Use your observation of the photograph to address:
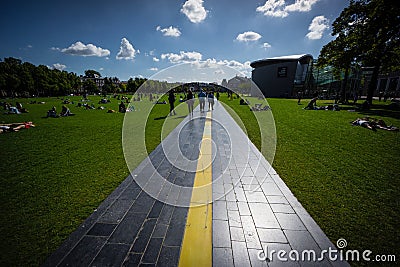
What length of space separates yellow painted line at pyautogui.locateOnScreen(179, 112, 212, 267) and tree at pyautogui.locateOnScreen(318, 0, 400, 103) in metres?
23.9

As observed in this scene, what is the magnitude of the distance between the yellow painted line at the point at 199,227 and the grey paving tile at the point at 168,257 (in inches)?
2.6

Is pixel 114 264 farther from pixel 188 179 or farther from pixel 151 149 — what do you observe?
pixel 151 149

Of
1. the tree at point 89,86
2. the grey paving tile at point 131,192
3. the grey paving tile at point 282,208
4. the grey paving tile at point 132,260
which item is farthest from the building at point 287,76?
the tree at point 89,86

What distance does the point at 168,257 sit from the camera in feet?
7.34

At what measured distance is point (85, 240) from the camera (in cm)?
247

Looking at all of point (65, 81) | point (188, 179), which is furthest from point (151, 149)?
point (65, 81)

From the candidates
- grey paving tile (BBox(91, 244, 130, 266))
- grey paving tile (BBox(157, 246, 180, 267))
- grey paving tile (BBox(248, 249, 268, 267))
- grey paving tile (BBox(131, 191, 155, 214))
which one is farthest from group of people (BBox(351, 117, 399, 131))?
grey paving tile (BBox(91, 244, 130, 266))

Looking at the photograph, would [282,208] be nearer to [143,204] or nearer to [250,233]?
[250,233]

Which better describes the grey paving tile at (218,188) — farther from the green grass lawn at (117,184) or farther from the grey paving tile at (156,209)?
the green grass lawn at (117,184)

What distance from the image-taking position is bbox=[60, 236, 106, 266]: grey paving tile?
84.6 inches

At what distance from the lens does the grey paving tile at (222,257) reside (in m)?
2.15

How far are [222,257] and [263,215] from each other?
1117mm

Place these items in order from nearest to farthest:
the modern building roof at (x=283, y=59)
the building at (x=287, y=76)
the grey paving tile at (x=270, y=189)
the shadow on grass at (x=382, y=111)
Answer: the grey paving tile at (x=270, y=189) → the shadow on grass at (x=382, y=111) → the building at (x=287, y=76) → the modern building roof at (x=283, y=59)

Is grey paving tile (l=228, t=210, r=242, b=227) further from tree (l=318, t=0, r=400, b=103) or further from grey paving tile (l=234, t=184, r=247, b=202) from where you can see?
tree (l=318, t=0, r=400, b=103)
